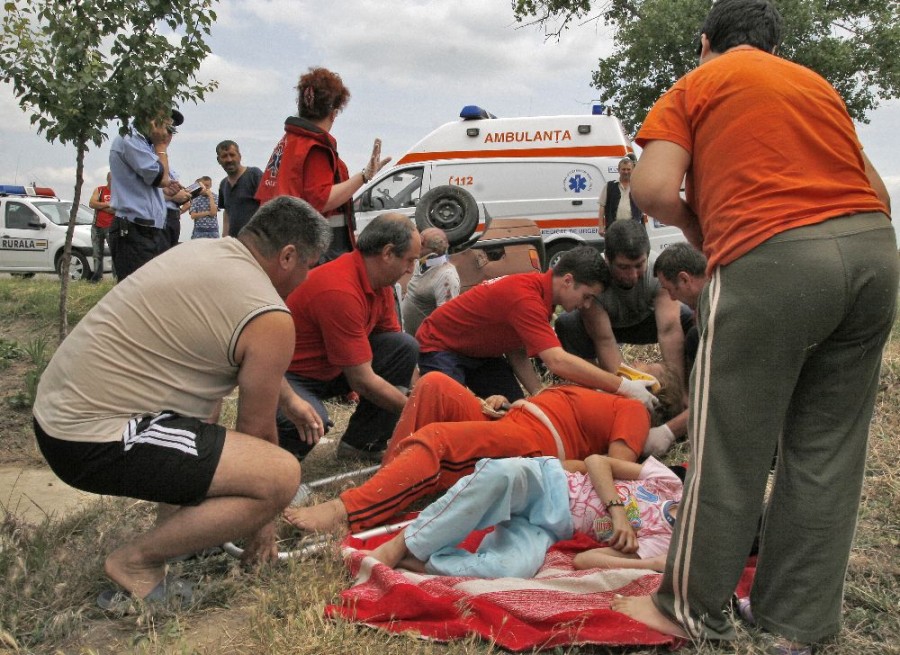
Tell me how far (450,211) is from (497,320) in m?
5.67

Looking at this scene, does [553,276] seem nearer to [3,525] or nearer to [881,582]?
[881,582]

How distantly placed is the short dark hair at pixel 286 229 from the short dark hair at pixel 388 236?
110 centimetres

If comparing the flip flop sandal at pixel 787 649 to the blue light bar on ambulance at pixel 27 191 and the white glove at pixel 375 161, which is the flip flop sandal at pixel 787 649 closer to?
the white glove at pixel 375 161

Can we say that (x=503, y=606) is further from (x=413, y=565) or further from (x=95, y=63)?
(x=95, y=63)

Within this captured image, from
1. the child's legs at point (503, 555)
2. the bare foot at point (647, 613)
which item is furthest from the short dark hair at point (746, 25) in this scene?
the child's legs at point (503, 555)

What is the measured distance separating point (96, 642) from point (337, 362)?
1.71 meters

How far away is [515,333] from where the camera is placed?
14.8ft

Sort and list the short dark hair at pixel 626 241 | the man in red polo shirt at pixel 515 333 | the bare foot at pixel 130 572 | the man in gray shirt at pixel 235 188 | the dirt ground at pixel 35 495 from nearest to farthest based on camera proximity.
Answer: the bare foot at pixel 130 572 < the dirt ground at pixel 35 495 < the man in red polo shirt at pixel 515 333 < the short dark hair at pixel 626 241 < the man in gray shirt at pixel 235 188

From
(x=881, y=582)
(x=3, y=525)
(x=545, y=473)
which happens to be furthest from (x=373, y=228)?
(x=881, y=582)

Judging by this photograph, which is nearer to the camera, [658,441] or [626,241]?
[658,441]

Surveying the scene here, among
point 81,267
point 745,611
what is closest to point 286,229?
point 745,611

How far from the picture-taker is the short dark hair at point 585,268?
4.29 meters

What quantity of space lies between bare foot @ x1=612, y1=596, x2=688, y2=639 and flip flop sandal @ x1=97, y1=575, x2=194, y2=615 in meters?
1.27

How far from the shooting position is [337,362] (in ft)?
12.6
